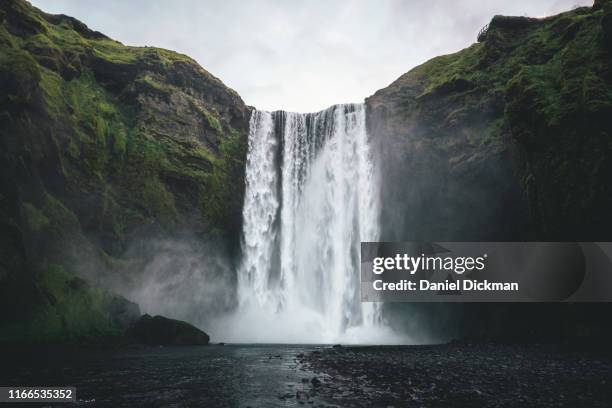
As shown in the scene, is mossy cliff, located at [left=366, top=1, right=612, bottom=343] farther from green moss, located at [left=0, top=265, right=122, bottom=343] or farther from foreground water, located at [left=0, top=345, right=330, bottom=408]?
green moss, located at [left=0, top=265, right=122, bottom=343]

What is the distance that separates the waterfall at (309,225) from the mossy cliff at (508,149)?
3.18 metres

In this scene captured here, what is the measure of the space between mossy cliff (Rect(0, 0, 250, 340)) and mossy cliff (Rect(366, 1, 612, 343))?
65.2 ft

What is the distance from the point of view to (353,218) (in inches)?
1650

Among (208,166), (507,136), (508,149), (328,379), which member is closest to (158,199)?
(208,166)

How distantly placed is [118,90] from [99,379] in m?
39.2

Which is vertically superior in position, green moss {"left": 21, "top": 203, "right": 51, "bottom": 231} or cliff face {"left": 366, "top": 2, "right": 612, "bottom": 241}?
cliff face {"left": 366, "top": 2, "right": 612, "bottom": 241}

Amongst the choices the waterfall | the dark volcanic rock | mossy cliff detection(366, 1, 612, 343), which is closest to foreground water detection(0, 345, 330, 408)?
the dark volcanic rock

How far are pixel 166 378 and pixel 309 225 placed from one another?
100 feet

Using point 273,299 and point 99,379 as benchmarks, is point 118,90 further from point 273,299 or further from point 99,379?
point 99,379

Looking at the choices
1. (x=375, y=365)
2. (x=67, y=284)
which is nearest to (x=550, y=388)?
(x=375, y=365)

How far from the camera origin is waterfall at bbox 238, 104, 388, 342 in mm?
39094

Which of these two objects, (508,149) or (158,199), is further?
(158,199)

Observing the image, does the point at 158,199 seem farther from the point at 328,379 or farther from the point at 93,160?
the point at 328,379

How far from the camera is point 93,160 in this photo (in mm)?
35656
